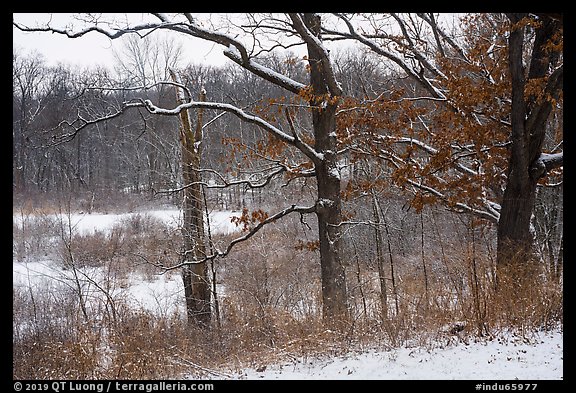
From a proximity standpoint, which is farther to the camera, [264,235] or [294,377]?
[264,235]

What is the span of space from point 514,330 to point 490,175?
15.2 ft

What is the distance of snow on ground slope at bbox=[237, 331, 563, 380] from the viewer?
4.53 meters

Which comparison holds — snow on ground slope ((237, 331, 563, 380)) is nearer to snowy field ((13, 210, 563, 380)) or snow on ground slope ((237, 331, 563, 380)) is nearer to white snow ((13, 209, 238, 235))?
snowy field ((13, 210, 563, 380))

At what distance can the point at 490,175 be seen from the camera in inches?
373

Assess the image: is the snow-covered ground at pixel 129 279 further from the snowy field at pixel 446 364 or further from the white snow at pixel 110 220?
the snowy field at pixel 446 364

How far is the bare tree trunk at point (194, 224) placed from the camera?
12.8 metres

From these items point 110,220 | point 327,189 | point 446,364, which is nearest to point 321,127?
point 327,189

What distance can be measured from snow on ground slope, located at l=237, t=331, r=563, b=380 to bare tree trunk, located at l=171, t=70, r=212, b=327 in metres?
7.60

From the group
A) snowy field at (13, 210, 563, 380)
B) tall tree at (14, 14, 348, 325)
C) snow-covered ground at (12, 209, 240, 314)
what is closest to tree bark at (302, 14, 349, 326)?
tall tree at (14, 14, 348, 325)

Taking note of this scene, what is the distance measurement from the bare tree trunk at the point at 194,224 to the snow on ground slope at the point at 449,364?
24.9ft

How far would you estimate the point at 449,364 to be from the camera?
4.91 m
